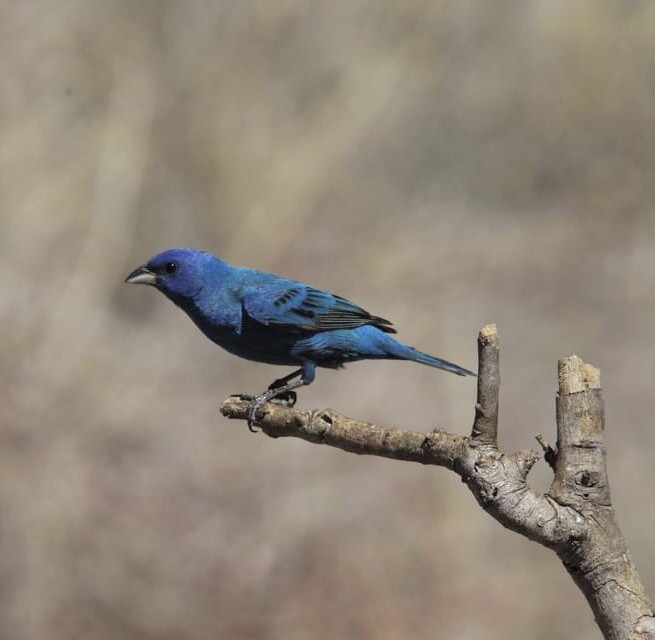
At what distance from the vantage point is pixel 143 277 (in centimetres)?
464

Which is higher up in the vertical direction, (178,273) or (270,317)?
(178,273)

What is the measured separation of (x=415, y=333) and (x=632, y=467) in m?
1.70

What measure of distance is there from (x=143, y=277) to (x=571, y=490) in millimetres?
2434

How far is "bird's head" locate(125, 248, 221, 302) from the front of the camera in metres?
4.55

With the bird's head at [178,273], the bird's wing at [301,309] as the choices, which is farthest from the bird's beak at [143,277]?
the bird's wing at [301,309]

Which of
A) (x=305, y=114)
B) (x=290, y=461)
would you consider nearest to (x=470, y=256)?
(x=305, y=114)

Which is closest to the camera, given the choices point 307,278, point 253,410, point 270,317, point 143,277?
point 253,410

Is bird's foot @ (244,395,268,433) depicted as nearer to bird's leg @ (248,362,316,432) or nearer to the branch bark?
bird's leg @ (248,362,316,432)

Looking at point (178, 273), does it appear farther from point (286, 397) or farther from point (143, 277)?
point (286, 397)

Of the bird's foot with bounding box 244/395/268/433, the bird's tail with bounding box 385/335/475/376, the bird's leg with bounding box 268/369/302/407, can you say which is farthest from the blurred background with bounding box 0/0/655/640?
the bird's foot with bounding box 244/395/268/433

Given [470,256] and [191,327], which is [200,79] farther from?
[470,256]

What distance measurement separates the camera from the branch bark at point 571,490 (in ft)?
8.39

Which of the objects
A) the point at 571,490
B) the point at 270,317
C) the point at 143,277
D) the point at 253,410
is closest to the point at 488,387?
the point at 571,490

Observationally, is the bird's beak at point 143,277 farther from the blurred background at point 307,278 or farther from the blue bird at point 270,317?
the blurred background at point 307,278
